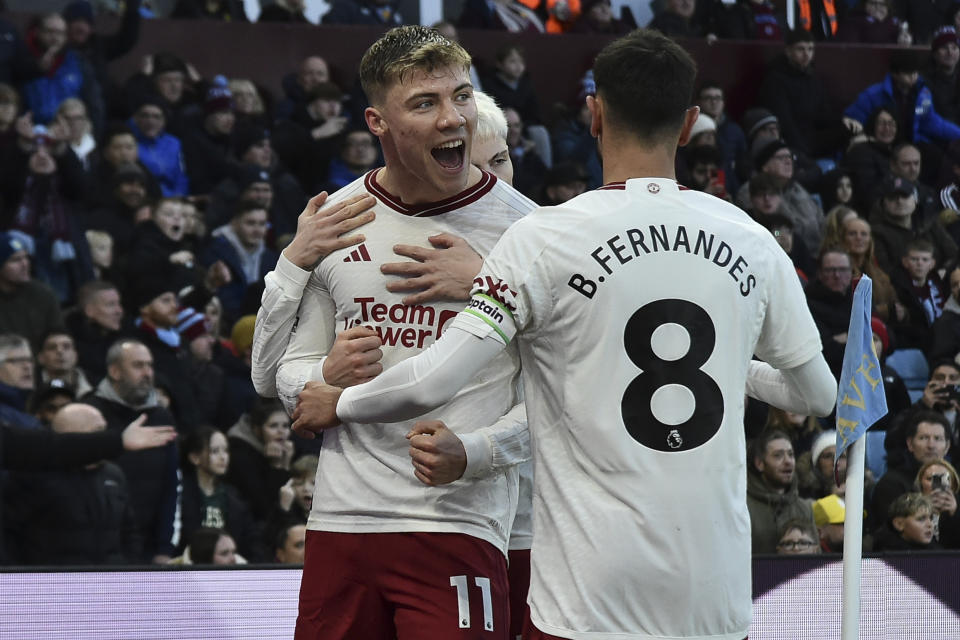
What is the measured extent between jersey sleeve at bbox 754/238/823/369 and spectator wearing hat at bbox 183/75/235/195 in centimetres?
730

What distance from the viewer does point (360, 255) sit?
3.34 meters

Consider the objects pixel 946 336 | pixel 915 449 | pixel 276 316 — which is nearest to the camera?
pixel 276 316

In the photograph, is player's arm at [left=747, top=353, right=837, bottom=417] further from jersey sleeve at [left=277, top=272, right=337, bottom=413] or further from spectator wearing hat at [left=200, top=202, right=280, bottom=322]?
spectator wearing hat at [left=200, top=202, right=280, bottom=322]

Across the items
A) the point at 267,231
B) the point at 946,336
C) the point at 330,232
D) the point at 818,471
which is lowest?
the point at 818,471

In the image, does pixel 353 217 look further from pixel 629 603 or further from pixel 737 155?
pixel 737 155

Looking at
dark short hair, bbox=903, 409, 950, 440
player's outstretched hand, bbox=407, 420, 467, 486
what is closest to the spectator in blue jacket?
dark short hair, bbox=903, 409, 950, 440

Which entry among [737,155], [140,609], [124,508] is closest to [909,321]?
[737,155]

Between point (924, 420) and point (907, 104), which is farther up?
point (907, 104)

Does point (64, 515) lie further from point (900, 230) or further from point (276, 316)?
point (900, 230)

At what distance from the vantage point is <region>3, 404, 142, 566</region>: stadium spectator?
6426mm

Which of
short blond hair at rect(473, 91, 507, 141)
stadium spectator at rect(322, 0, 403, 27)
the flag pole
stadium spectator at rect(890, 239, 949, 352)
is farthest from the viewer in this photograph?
stadium spectator at rect(322, 0, 403, 27)

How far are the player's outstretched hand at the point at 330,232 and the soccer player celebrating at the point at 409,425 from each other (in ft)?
0.05

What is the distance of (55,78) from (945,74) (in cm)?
773

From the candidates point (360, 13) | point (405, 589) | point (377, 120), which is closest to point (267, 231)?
point (360, 13)
